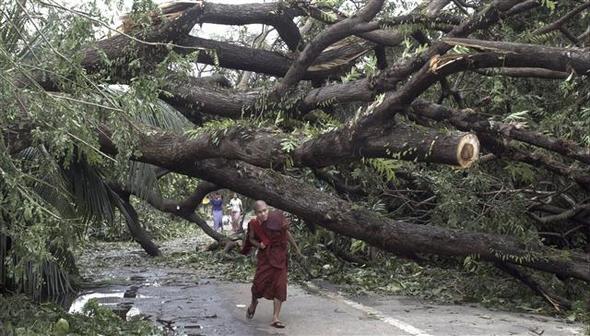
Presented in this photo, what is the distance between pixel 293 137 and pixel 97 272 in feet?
25.3

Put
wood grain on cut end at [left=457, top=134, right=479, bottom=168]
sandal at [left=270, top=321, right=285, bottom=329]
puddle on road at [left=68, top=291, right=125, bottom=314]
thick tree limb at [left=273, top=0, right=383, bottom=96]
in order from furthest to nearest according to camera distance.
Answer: puddle on road at [left=68, top=291, right=125, bottom=314], thick tree limb at [left=273, top=0, right=383, bottom=96], sandal at [left=270, top=321, right=285, bottom=329], wood grain on cut end at [left=457, top=134, right=479, bottom=168]

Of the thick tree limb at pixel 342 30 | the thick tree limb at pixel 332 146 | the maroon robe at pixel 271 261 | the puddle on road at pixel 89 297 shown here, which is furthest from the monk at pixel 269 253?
the puddle on road at pixel 89 297

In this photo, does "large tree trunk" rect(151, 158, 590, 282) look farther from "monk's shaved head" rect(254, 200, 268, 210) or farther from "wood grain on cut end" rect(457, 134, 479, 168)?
"wood grain on cut end" rect(457, 134, 479, 168)

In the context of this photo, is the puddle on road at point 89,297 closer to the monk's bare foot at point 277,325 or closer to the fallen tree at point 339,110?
the fallen tree at point 339,110

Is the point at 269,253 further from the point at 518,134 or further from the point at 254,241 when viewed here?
the point at 518,134

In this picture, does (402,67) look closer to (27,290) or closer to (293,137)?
(293,137)

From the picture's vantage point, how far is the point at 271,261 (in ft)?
24.7

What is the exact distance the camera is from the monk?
747 centimetres

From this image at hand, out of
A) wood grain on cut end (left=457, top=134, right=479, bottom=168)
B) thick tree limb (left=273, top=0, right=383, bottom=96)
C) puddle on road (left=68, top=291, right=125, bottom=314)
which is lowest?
puddle on road (left=68, top=291, right=125, bottom=314)

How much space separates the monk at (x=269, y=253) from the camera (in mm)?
7469

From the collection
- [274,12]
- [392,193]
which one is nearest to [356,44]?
[274,12]

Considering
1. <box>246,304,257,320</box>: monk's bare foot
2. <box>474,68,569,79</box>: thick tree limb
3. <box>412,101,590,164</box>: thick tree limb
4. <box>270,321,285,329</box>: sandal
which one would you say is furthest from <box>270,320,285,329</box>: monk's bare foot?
<box>474,68,569,79</box>: thick tree limb

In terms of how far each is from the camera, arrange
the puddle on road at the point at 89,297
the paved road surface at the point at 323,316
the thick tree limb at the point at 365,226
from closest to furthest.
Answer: the paved road surface at the point at 323,316, the thick tree limb at the point at 365,226, the puddle on road at the point at 89,297

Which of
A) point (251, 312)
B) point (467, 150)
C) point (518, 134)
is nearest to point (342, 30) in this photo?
point (518, 134)
